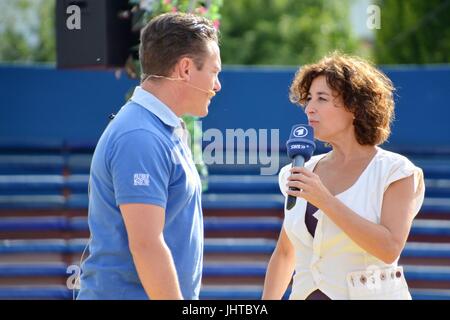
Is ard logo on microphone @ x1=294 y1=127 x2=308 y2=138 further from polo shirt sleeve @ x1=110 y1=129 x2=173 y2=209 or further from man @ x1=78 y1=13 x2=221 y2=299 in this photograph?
polo shirt sleeve @ x1=110 y1=129 x2=173 y2=209

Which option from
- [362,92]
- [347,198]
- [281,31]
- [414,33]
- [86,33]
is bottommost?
[347,198]

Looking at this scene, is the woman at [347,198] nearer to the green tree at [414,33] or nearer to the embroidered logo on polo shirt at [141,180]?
the embroidered logo on polo shirt at [141,180]

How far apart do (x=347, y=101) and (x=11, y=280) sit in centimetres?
498

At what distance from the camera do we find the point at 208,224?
7914 millimetres

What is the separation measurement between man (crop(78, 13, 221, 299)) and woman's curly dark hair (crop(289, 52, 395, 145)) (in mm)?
582

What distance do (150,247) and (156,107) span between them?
476mm

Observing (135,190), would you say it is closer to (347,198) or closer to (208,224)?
(347,198)

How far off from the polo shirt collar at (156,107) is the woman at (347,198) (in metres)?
0.52

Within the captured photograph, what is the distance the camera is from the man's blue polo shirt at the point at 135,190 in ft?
9.50

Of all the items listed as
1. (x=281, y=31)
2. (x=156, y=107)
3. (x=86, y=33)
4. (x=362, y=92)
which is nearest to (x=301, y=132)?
(x=362, y=92)

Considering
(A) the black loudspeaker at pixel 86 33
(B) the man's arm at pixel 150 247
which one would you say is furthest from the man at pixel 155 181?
(A) the black loudspeaker at pixel 86 33

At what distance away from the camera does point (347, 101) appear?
357 cm

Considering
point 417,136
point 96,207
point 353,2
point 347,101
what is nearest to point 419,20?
point 417,136
